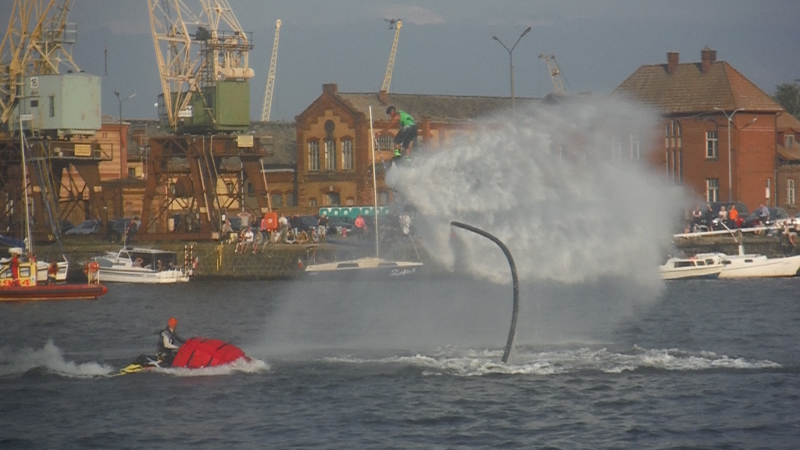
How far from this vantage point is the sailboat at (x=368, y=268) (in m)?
57.4

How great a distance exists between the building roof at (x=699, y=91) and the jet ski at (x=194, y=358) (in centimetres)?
5943

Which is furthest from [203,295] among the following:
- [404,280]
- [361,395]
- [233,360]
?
[361,395]

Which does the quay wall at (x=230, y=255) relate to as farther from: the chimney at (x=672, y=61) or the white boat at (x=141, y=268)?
the chimney at (x=672, y=61)

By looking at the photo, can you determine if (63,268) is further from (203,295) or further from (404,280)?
(404,280)

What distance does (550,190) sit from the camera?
1085 inches

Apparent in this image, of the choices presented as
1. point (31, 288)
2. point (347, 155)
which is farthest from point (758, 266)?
point (347, 155)

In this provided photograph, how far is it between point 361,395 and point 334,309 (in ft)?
71.6

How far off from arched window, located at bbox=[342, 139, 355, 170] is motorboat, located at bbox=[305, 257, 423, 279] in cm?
3455

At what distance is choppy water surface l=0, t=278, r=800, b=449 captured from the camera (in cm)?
2528

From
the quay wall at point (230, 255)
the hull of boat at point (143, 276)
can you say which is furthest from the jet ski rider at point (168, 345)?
the hull of boat at point (143, 276)

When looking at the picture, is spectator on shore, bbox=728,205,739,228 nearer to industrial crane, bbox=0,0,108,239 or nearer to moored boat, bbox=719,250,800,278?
moored boat, bbox=719,250,800,278

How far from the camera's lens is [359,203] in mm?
97438

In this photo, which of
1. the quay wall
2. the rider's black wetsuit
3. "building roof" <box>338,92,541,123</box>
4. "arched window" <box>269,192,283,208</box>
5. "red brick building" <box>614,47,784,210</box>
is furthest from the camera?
"arched window" <box>269,192,283,208</box>

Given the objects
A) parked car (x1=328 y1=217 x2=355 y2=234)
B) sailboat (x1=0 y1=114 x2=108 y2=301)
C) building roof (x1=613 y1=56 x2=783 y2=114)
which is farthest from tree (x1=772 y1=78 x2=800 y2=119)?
sailboat (x1=0 y1=114 x2=108 y2=301)
